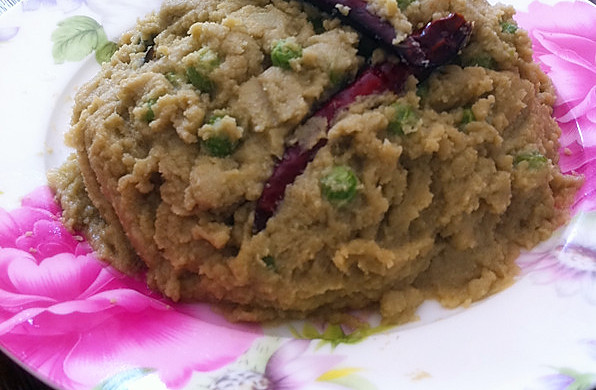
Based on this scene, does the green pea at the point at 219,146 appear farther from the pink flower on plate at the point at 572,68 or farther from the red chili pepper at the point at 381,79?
the pink flower on plate at the point at 572,68

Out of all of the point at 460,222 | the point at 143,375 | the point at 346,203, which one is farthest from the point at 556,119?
the point at 143,375

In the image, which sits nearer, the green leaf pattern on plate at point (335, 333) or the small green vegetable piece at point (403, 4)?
the green leaf pattern on plate at point (335, 333)

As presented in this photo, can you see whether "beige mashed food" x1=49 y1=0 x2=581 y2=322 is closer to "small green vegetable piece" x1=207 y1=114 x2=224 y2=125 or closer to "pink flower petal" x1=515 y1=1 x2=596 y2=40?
"small green vegetable piece" x1=207 y1=114 x2=224 y2=125

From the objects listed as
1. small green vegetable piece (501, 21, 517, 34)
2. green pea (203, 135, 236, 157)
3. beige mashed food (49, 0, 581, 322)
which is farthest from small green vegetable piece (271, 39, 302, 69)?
small green vegetable piece (501, 21, 517, 34)

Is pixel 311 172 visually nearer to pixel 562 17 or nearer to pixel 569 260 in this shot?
pixel 569 260

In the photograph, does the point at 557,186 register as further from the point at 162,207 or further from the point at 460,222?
the point at 162,207

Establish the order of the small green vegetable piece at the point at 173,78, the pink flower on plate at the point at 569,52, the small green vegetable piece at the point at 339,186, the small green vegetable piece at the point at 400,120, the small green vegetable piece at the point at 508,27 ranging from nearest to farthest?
the small green vegetable piece at the point at 339,186
the small green vegetable piece at the point at 400,120
the small green vegetable piece at the point at 173,78
the small green vegetable piece at the point at 508,27
the pink flower on plate at the point at 569,52


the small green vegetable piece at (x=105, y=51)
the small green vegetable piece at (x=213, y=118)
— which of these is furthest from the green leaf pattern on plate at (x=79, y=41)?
the small green vegetable piece at (x=213, y=118)
